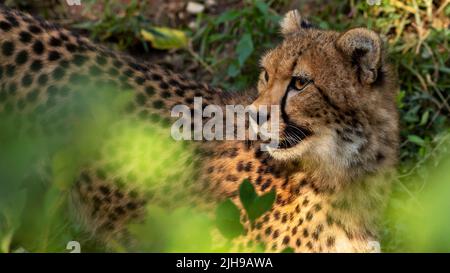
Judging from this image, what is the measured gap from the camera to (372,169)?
9.00ft

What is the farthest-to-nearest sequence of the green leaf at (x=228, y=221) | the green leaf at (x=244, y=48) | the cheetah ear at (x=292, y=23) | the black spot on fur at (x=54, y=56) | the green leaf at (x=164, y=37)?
the green leaf at (x=164, y=37) < the green leaf at (x=244, y=48) < the black spot on fur at (x=54, y=56) < the cheetah ear at (x=292, y=23) < the green leaf at (x=228, y=221)

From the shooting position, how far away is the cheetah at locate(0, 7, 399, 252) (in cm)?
267

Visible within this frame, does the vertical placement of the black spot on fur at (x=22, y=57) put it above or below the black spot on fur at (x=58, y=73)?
above

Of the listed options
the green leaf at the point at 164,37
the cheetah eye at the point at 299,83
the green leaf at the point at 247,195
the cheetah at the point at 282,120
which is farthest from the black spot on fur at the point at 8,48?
the green leaf at the point at 247,195

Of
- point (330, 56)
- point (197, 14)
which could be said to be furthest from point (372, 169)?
point (197, 14)

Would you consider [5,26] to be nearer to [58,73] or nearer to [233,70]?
[58,73]

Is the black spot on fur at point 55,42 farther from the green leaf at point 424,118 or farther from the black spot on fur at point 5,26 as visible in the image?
the green leaf at point 424,118

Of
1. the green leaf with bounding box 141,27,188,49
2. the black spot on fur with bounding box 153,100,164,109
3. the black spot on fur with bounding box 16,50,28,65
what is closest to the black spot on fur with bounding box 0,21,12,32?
the black spot on fur with bounding box 16,50,28,65

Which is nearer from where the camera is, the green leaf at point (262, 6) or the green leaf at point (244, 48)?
the green leaf at point (244, 48)

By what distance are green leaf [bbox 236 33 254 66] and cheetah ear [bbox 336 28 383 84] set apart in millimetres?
1681

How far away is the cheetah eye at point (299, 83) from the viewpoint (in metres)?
2.66

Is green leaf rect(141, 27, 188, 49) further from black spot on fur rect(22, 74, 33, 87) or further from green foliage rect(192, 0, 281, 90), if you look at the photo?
black spot on fur rect(22, 74, 33, 87)

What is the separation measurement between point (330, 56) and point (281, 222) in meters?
0.62

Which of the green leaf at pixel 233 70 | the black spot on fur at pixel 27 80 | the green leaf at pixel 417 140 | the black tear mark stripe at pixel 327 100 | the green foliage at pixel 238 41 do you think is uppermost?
the green foliage at pixel 238 41
